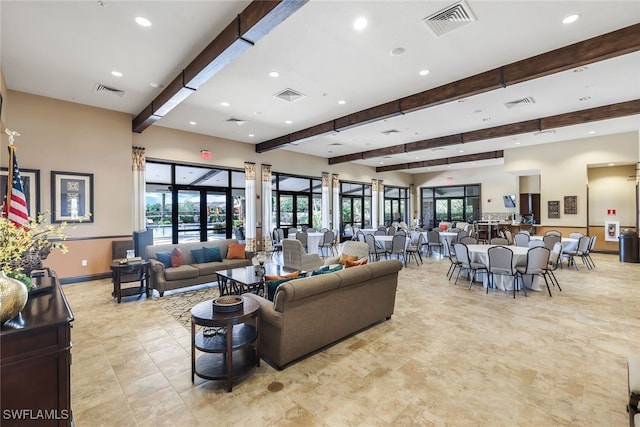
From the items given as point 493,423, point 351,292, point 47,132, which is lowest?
point 493,423

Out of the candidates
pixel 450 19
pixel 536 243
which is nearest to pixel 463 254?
pixel 536 243

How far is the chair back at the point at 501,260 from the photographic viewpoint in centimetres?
515

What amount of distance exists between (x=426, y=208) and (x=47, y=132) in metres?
16.6

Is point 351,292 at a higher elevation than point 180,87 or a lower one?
lower

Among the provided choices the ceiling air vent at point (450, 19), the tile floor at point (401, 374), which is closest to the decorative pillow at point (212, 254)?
the tile floor at point (401, 374)

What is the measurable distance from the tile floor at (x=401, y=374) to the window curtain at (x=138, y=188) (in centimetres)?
277

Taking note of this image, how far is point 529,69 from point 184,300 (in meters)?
6.53

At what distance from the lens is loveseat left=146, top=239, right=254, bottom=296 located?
207 inches

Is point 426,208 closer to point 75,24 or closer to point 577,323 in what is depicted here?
point 577,323

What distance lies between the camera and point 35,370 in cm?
155

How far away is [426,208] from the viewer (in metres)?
17.4

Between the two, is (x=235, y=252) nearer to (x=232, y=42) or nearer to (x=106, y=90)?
(x=106, y=90)

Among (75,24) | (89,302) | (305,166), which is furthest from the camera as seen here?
(305,166)

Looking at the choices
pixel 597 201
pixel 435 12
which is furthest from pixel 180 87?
pixel 597 201
